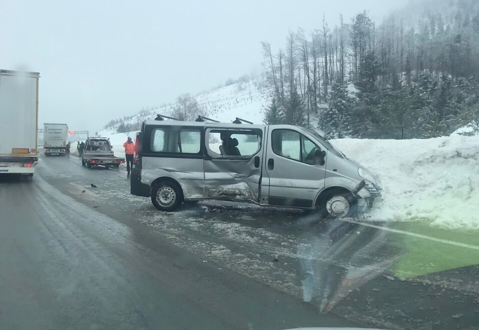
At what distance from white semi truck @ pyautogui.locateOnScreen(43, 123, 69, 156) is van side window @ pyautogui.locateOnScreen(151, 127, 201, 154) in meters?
36.7

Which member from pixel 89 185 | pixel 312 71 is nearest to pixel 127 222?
pixel 89 185

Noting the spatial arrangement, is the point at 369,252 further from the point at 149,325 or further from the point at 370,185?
the point at 149,325

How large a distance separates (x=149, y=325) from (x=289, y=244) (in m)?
3.20

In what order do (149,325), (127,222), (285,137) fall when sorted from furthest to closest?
(285,137) → (127,222) → (149,325)

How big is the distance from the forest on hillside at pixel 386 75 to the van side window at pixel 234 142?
12937mm

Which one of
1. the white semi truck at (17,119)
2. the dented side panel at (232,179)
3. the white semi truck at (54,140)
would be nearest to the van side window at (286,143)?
the dented side panel at (232,179)

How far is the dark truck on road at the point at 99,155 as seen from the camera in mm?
22047

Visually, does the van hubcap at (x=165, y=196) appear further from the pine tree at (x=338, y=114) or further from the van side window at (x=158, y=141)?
the pine tree at (x=338, y=114)

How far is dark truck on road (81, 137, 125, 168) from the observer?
2205 cm

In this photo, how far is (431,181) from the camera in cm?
926

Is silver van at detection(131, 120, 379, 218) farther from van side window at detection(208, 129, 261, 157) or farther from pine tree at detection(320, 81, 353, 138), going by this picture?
pine tree at detection(320, 81, 353, 138)

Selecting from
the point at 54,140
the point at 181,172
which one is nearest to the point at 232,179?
the point at 181,172

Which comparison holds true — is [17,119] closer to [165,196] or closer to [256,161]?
[165,196]

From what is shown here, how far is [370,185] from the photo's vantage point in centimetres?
811
